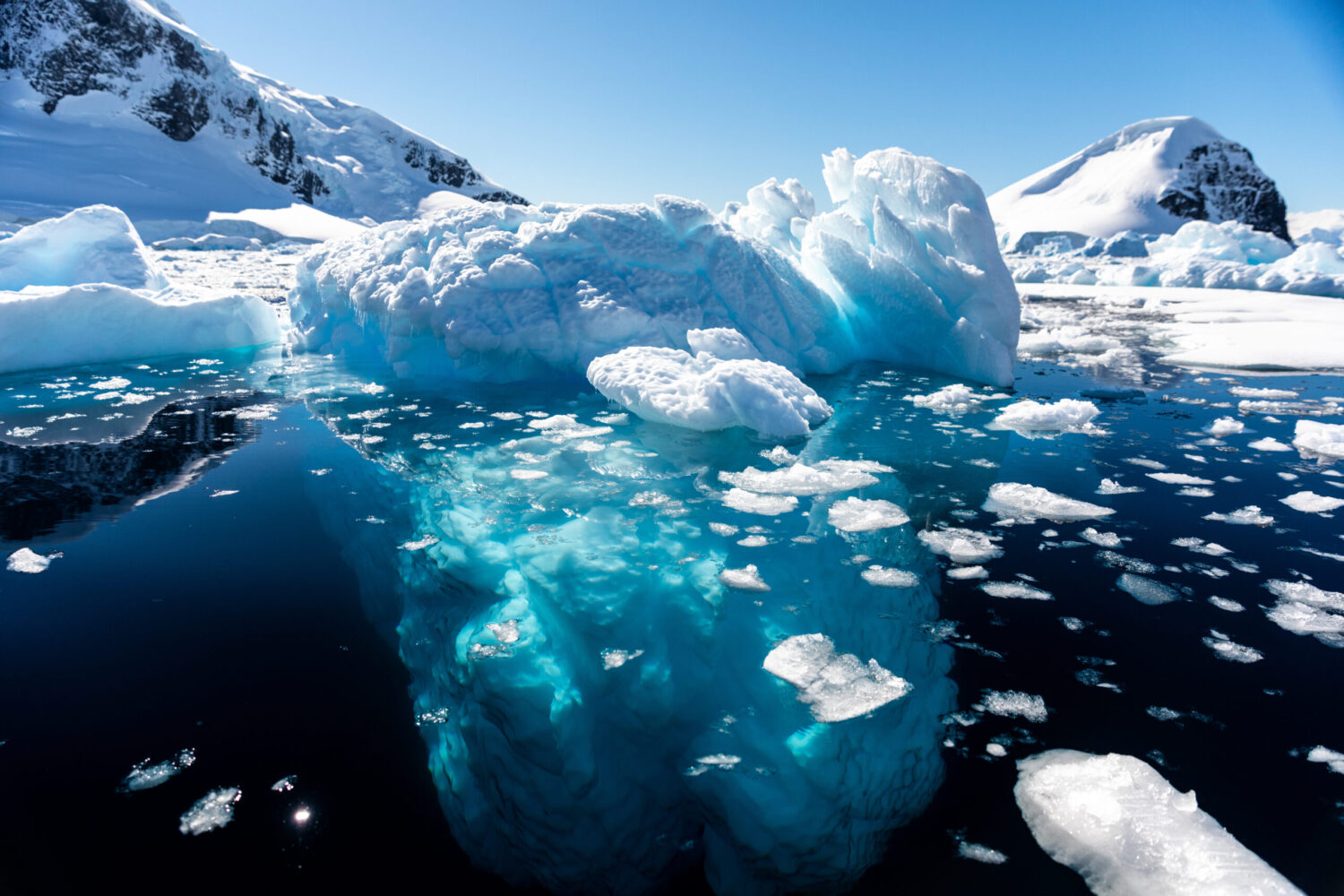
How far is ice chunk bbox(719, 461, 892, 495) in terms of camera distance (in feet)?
11.9

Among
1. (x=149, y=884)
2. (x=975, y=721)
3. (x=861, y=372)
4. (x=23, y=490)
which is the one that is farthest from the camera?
(x=861, y=372)

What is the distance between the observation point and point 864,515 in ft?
10.8

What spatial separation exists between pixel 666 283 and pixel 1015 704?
5.33 metres

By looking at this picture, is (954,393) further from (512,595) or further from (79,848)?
(79,848)

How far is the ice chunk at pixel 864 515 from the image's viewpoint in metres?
3.19

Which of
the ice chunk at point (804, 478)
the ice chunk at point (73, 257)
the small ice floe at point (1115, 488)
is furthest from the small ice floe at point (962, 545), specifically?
the ice chunk at point (73, 257)

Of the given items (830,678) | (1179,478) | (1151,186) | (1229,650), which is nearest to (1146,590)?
(1229,650)

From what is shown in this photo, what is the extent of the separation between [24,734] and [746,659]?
7.39ft

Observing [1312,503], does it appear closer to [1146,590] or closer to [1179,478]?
[1179,478]

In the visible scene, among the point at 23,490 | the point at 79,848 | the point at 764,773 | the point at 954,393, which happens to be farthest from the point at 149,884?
the point at 954,393

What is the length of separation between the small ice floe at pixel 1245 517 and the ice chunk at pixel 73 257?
39.9 ft

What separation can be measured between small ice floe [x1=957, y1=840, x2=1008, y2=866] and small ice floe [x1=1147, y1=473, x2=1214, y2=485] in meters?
3.37

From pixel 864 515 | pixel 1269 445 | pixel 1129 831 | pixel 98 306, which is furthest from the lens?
pixel 98 306

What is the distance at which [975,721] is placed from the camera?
195 centimetres
